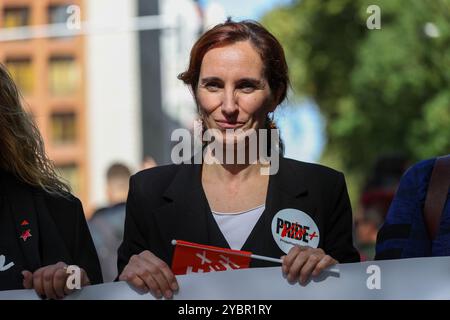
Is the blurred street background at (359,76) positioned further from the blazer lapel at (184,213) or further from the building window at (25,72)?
the building window at (25,72)

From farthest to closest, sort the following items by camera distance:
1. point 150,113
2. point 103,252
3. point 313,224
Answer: point 150,113
point 103,252
point 313,224

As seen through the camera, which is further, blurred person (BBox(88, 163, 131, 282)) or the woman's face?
blurred person (BBox(88, 163, 131, 282))

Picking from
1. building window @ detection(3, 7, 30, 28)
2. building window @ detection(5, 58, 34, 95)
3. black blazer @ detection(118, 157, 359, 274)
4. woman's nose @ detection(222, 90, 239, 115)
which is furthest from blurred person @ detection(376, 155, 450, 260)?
building window @ detection(5, 58, 34, 95)

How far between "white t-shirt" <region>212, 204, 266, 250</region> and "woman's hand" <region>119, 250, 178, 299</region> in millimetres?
414

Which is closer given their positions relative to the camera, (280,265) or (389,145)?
(280,265)

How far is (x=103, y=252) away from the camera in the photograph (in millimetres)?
6602

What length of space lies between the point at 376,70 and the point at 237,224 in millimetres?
15940

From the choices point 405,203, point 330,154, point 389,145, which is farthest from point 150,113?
point 405,203

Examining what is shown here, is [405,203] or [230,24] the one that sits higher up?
[230,24]

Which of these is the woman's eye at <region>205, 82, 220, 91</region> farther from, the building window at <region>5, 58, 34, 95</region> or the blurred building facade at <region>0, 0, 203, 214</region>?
the building window at <region>5, 58, 34, 95</region>

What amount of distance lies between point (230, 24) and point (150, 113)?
179ft

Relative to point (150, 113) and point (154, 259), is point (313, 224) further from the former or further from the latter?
point (150, 113)

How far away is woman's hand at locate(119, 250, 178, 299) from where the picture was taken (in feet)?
9.77
